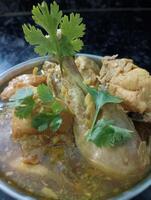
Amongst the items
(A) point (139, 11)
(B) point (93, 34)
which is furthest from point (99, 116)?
(A) point (139, 11)

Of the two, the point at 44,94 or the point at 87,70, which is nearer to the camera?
the point at 44,94

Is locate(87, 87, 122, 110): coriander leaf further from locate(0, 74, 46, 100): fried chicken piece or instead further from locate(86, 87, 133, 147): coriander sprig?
locate(0, 74, 46, 100): fried chicken piece

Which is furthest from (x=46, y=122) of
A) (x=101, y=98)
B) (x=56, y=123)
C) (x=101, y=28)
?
(x=101, y=28)

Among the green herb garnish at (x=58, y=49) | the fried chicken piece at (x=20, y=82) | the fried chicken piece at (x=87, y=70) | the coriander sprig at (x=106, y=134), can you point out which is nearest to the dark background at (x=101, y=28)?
the fried chicken piece at (x=20, y=82)

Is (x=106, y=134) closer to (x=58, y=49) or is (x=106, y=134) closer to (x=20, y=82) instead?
(x=58, y=49)

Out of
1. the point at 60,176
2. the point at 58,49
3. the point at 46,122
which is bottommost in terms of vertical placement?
the point at 60,176

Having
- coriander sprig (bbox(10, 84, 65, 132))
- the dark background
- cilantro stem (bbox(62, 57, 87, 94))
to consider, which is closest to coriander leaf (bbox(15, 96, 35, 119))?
coriander sprig (bbox(10, 84, 65, 132))

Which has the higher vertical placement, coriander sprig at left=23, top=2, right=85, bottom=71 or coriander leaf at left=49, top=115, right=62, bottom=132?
coriander sprig at left=23, top=2, right=85, bottom=71
